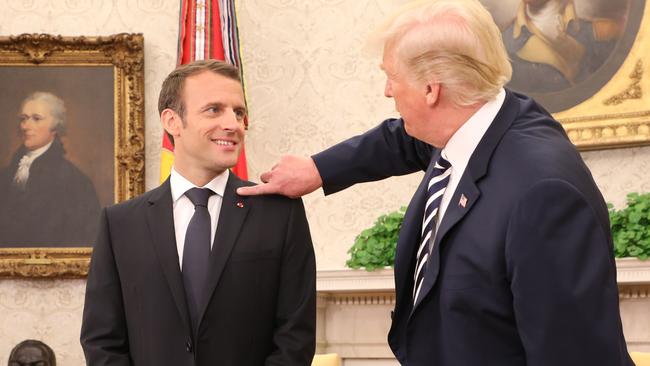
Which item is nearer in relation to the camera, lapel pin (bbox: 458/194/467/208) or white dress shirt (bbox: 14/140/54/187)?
lapel pin (bbox: 458/194/467/208)

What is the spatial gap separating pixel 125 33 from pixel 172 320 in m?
3.95

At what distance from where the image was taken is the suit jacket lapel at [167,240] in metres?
2.76

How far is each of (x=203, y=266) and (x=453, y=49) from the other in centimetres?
111

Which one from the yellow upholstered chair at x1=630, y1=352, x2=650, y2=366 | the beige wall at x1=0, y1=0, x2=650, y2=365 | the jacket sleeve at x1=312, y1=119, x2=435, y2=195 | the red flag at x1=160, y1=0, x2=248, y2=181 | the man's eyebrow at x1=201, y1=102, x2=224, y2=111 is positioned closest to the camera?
the jacket sleeve at x1=312, y1=119, x2=435, y2=195

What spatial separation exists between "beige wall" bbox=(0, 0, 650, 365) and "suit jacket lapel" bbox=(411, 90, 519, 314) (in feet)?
12.4

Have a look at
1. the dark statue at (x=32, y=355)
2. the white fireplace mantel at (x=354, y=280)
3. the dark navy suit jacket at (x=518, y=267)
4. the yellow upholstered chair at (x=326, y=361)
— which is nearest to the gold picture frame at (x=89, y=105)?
the dark statue at (x=32, y=355)

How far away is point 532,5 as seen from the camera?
561cm

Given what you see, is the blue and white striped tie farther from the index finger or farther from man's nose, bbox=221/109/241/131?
man's nose, bbox=221/109/241/131

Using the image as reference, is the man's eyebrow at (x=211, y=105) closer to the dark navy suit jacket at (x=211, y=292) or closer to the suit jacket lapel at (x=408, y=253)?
the dark navy suit jacket at (x=211, y=292)

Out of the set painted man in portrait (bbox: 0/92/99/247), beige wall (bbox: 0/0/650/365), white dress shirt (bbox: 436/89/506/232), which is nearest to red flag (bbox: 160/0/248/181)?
beige wall (bbox: 0/0/650/365)

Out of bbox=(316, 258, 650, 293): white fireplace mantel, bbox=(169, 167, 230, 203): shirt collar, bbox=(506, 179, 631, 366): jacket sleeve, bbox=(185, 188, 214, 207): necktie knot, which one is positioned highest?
bbox=(169, 167, 230, 203): shirt collar

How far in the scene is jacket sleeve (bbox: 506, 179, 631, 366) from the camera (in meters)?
1.84

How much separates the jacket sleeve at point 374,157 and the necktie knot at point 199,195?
0.36m

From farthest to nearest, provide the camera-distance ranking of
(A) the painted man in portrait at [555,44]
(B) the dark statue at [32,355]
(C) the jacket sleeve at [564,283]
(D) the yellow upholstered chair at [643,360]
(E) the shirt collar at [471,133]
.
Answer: (B) the dark statue at [32,355]
(A) the painted man in portrait at [555,44]
(D) the yellow upholstered chair at [643,360]
(E) the shirt collar at [471,133]
(C) the jacket sleeve at [564,283]
